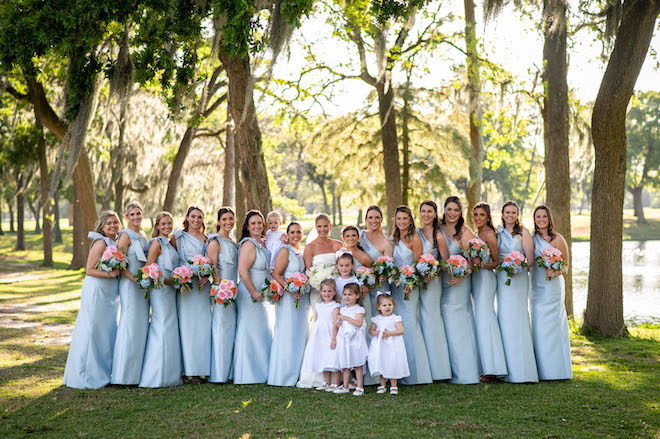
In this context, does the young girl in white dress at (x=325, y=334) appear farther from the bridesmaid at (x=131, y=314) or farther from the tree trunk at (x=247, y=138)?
the tree trunk at (x=247, y=138)

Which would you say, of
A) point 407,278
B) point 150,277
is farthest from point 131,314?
point 407,278

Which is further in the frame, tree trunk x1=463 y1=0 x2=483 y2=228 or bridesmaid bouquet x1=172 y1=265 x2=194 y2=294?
tree trunk x1=463 y1=0 x2=483 y2=228

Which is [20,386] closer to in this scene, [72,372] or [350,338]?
[72,372]

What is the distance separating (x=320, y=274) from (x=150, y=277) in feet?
6.11

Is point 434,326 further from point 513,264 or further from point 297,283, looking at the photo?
point 297,283

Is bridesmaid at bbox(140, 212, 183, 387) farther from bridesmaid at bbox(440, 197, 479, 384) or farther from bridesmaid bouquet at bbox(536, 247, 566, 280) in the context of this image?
bridesmaid bouquet at bbox(536, 247, 566, 280)

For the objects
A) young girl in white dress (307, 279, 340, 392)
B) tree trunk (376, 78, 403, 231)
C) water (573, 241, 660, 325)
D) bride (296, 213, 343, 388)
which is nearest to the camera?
young girl in white dress (307, 279, 340, 392)

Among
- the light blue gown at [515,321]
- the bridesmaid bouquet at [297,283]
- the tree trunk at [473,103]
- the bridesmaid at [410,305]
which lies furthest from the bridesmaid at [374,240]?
the tree trunk at [473,103]

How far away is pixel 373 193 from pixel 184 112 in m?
8.17

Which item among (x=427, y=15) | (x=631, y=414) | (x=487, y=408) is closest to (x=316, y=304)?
(x=487, y=408)

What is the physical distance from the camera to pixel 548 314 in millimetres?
6926

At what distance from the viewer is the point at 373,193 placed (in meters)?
17.2

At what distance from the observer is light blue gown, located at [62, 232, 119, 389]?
6.48 meters

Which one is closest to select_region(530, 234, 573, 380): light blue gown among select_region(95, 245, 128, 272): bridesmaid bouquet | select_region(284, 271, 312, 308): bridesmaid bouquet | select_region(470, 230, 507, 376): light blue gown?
select_region(470, 230, 507, 376): light blue gown
